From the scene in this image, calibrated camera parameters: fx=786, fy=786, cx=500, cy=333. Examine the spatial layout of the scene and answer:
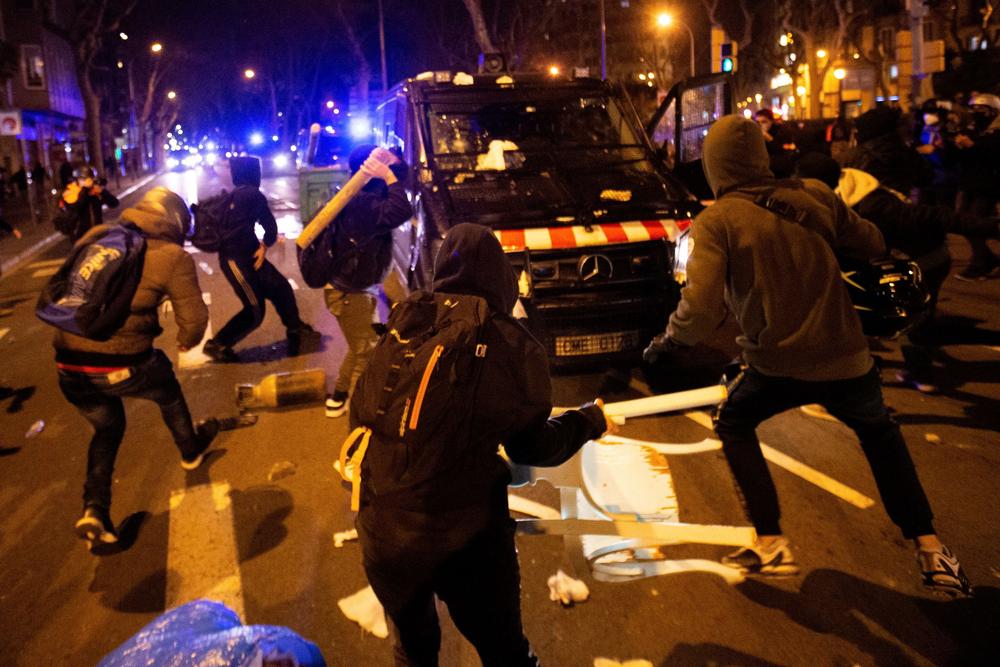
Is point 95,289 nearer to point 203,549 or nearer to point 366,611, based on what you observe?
point 203,549

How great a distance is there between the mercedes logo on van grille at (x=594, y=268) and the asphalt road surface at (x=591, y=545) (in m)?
0.93

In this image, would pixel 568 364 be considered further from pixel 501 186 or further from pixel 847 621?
pixel 847 621

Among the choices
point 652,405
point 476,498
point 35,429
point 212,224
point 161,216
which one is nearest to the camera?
point 476,498

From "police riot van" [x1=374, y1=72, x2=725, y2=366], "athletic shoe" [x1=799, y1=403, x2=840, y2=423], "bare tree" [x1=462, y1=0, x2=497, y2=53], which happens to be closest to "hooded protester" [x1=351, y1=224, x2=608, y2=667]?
"police riot van" [x1=374, y1=72, x2=725, y2=366]

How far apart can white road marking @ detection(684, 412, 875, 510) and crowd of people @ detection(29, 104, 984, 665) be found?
55 cm

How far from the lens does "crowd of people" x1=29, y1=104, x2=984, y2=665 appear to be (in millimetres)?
2115

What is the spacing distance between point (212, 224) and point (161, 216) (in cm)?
351

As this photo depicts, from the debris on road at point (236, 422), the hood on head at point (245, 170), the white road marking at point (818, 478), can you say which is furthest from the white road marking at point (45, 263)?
the white road marking at point (818, 478)

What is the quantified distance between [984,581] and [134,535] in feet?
13.7

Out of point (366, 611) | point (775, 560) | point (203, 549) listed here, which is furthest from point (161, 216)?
point (775, 560)

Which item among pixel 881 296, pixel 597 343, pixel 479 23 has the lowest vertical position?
pixel 597 343

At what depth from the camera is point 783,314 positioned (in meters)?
3.04

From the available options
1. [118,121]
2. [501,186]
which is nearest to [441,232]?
[501,186]

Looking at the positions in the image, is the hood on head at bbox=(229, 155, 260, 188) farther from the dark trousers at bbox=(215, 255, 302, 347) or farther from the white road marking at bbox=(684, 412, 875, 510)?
the white road marking at bbox=(684, 412, 875, 510)
